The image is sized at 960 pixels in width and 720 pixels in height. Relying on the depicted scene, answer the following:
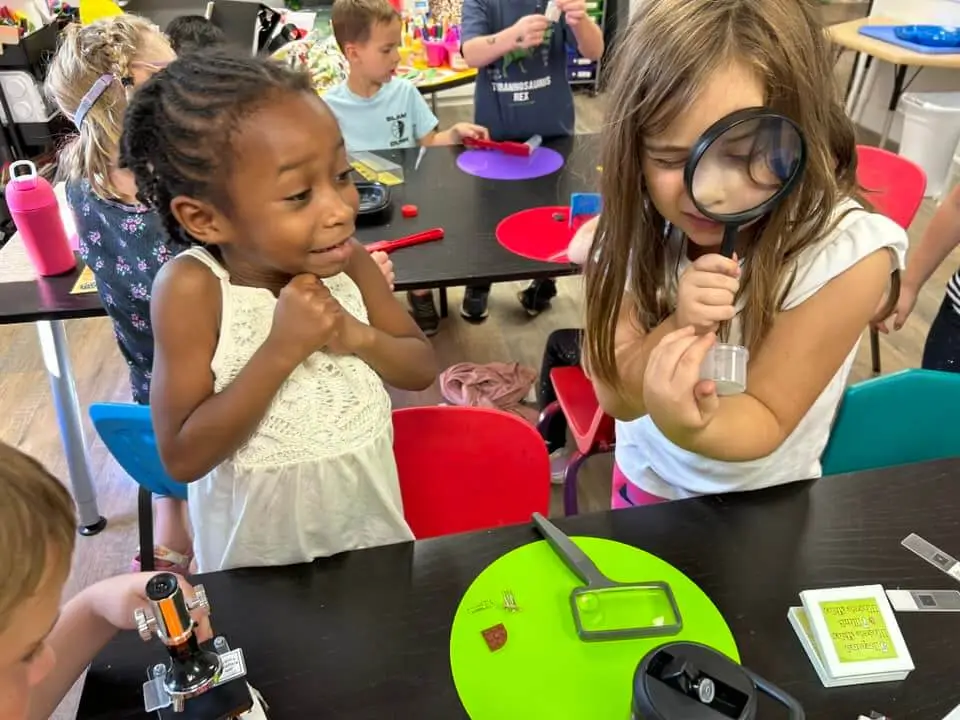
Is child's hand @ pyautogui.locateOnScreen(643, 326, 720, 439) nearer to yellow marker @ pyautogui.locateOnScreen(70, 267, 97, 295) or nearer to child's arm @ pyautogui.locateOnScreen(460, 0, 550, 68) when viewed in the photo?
yellow marker @ pyautogui.locateOnScreen(70, 267, 97, 295)

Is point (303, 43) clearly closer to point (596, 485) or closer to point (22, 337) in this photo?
point (22, 337)

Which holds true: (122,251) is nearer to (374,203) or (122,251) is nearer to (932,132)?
(374,203)

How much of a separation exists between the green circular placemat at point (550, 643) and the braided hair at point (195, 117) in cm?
60

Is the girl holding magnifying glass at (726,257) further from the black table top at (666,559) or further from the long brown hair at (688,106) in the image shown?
the black table top at (666,559)

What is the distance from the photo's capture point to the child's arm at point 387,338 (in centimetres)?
116

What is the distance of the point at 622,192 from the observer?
1046mm

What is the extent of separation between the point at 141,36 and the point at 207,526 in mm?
1102

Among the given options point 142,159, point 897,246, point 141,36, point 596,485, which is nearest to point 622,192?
point 897,246

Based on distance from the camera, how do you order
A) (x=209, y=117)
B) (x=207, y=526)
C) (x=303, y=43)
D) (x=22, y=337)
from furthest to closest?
(x=303, y=43)
(x=22, y=337)
(x=207, y=526)
(x=209, y=117)

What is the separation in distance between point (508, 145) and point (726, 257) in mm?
1626

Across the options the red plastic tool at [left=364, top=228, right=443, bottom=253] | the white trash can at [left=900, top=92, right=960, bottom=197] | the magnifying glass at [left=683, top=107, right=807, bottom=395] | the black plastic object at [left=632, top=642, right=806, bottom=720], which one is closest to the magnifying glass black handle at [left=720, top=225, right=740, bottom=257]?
the magnifying glass at [left=683, top=107, right=807, bottom=395]

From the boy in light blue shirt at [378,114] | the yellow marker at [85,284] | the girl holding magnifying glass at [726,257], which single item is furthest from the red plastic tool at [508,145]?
the girl holding magnifying glass at [726,257]

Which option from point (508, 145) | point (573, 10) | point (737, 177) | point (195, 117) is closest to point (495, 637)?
point (737, 177)

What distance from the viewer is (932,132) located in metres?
4.03
